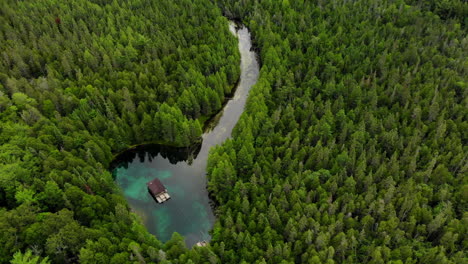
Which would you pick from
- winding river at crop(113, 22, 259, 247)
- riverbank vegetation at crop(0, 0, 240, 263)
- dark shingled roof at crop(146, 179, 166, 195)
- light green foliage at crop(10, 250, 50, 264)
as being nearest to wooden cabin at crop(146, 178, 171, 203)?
dark shingled roof at crop(146, 179, 166, 195)

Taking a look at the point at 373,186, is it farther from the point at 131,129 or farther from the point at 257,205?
the point at 131,129

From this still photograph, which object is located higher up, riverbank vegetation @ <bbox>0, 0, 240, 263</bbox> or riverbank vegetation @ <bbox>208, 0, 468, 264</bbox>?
riverbank vegetation @ <bbox>0, 0, 240, 263</bbox>

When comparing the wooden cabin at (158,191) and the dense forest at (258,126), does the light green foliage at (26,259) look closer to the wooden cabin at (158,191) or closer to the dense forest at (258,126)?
the dense forest at (258,126)

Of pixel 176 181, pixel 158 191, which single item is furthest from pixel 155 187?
pixel 176 181

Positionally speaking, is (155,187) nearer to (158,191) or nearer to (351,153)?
(158,191)

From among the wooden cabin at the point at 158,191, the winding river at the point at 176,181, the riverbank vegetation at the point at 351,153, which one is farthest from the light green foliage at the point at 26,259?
the riverbank vegetation at the point at 351,153

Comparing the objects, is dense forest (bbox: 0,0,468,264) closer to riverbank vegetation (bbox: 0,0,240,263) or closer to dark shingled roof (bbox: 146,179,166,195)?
riverbank vegetation (bbox: 0,0,240,263)
